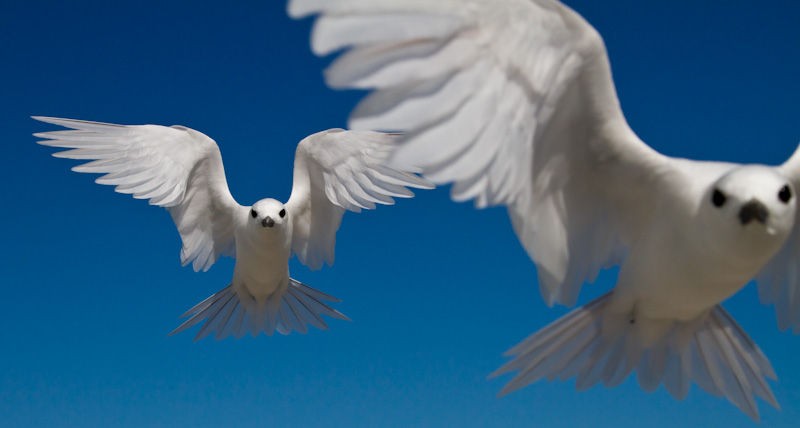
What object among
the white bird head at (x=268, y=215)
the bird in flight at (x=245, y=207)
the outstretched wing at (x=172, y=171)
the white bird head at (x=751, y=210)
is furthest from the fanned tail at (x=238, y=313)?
the white bird head at (x=751, y=210)

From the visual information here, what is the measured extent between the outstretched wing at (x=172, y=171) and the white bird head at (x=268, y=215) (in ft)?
1.54

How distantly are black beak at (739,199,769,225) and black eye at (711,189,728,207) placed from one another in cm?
9

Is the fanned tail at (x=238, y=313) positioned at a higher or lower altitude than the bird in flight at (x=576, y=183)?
lower

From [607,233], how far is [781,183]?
106 centimetres

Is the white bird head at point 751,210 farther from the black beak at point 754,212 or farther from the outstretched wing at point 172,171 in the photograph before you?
the outstretched wing at point 172,171

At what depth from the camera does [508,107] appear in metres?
2.83

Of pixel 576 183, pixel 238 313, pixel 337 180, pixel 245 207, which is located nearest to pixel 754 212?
pixel 576 183

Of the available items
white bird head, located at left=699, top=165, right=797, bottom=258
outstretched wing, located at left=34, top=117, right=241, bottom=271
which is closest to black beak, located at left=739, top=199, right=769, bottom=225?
white bird head, located at left=699, top=165, right=797, bottom=258

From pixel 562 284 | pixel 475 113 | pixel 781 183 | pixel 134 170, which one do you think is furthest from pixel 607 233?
pixel 134 170

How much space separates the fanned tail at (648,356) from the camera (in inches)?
157

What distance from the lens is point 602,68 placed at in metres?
2.93

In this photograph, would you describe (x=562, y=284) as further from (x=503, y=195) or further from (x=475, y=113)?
(x=475, y=113)

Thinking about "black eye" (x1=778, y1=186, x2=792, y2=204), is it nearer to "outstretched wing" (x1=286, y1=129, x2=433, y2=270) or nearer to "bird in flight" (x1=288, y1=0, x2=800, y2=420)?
"bird in flight" (x1=288, y1=0, x2=800, y2=420)

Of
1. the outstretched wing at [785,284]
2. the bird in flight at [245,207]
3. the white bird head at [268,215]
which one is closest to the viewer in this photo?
the outstretched wing at [785,284]
